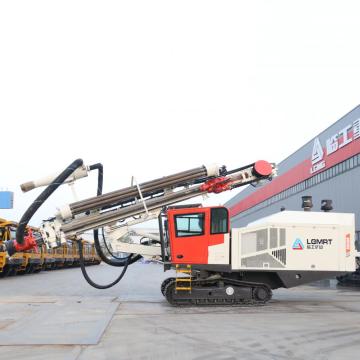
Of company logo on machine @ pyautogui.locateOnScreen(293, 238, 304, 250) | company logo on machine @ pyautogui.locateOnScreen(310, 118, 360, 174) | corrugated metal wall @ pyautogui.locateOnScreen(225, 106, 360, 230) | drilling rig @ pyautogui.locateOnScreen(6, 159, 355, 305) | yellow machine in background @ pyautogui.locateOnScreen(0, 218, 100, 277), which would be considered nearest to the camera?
drilling rig @ pyautogui.locateOnScreen(6, 159, 355, 305)

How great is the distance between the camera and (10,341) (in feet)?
29.5

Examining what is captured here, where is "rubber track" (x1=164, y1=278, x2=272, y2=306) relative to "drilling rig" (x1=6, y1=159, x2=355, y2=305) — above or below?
below

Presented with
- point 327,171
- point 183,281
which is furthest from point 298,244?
point 327,171

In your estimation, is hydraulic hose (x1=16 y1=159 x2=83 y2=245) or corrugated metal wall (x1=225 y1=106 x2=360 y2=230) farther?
corrugated metal wall (x1=225 y1=106 x2=360 y2=230)

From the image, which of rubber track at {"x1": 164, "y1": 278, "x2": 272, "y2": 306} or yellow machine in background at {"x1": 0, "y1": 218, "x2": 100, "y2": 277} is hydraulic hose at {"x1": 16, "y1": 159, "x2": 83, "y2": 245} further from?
rubber track at {"x1": 164, "y1": 278, "x2": 272, "y2": 306}

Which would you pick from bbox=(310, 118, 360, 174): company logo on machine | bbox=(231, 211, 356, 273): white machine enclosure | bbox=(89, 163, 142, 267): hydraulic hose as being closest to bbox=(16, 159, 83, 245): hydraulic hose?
bbox=(89, 163, 142, 267): hydraulic hose

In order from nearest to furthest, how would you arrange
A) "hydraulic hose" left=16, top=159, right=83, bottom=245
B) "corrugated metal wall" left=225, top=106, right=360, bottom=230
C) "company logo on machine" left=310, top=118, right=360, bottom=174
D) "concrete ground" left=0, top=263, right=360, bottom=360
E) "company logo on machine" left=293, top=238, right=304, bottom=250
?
"concrete ground" left=0, top=263, right=360, bottom=360 → "hydraulic hose" left=16, top=159, right=83, bottom=245 → "company logo on machine" left=293, top=238, right=304, bottom=250 → "company logo on machine" left=310, top=118, right=360, bottom=174 → "corrugated metal wall" left=225, top=106, right=360, bottom=230

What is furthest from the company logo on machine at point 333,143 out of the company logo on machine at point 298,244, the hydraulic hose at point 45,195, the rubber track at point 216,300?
the hydraulic hose at point 45,195

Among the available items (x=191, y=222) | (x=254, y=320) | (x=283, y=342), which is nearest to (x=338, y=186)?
(x=191, y=222)

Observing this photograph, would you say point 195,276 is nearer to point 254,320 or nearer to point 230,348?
point 254,320

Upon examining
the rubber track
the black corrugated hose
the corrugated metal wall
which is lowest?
the rubber track

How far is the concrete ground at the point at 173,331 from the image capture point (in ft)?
26.7

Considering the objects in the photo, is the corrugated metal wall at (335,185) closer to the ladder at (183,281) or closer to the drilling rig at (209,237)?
the drilling rig at (209,237)

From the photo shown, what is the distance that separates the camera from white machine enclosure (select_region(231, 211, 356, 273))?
15.1 meters
